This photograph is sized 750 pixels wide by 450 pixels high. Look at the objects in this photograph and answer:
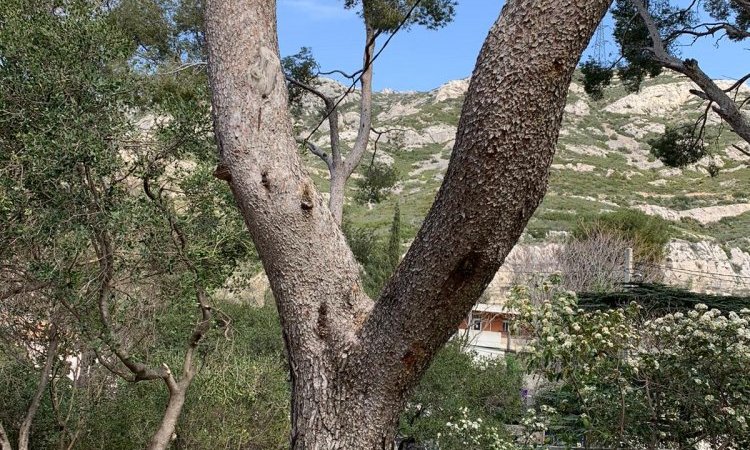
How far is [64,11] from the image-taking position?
426cm

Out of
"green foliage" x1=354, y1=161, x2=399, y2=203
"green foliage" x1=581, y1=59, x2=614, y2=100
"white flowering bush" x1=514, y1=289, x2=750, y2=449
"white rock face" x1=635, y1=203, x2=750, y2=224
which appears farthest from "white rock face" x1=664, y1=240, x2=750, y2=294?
"white flowering bush" x1=514, y1=289, x2=750, y2=449

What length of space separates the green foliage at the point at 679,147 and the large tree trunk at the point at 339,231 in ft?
26.9

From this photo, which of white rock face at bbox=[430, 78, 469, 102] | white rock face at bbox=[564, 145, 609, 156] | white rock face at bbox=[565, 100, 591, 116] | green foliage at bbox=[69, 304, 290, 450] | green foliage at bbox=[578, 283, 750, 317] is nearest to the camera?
green foliage at bbox=[69, 304, 290, 450]

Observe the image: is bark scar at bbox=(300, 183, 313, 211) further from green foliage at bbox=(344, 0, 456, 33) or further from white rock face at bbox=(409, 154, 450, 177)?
white rock face at bbox=(409, 154, 450, 177)

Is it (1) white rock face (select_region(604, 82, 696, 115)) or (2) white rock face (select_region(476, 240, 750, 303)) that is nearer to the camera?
(2) white rock face (select_region(476, 240, 750, 303))

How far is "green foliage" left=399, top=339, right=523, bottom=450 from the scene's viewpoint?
20.3ft

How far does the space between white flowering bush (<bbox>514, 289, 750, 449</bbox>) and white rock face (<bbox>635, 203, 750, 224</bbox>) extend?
27954mm

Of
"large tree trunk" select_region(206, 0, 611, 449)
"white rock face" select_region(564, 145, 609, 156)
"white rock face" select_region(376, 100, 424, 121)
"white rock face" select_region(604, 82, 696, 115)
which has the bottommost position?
"large tree trunk" select_region(206, 0, 611, 449)

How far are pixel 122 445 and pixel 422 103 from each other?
145 feet

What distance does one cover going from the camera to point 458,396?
6.97 metres

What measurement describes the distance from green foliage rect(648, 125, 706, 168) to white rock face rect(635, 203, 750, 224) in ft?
73.0

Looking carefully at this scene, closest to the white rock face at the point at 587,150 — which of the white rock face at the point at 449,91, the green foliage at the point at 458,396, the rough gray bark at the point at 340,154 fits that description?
the white rock face at the point at 449,91

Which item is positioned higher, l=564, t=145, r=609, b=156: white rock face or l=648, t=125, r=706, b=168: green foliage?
l=564, t=145, r=609, b=156: white rock face

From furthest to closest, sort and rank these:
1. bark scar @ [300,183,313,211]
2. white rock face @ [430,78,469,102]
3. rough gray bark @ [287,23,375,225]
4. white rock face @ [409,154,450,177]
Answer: white rock face @ [430,78,469,102] < white rock face @ [409,154,450,177] < rough gray bark @ [287,23,375,225] < bark scar @ [300,183,313,211]
